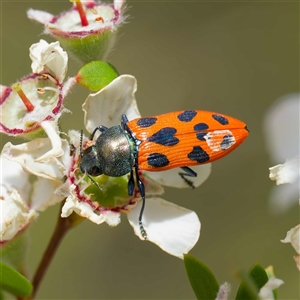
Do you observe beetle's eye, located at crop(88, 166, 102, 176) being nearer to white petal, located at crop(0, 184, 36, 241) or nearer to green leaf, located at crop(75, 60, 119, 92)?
white petal, located at crop(0, 184, 36, 241)

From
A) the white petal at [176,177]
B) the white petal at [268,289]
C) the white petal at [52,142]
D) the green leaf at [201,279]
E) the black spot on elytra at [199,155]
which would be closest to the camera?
the white petal at [268,289]

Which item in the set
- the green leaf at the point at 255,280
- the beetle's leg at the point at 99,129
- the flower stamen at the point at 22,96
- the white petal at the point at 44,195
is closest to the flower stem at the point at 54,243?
the white petal at the point at 44,195

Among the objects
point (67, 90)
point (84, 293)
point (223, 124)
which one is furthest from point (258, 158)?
point (67, 90)

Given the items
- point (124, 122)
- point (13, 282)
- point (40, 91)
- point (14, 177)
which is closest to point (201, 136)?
point (124, 122)

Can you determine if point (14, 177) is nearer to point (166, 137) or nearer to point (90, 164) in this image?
point (90, 164)

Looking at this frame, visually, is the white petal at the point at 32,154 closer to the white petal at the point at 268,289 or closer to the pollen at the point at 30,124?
the pollen at the point at 30,124

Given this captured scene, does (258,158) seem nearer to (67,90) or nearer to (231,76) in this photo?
(231,76)
